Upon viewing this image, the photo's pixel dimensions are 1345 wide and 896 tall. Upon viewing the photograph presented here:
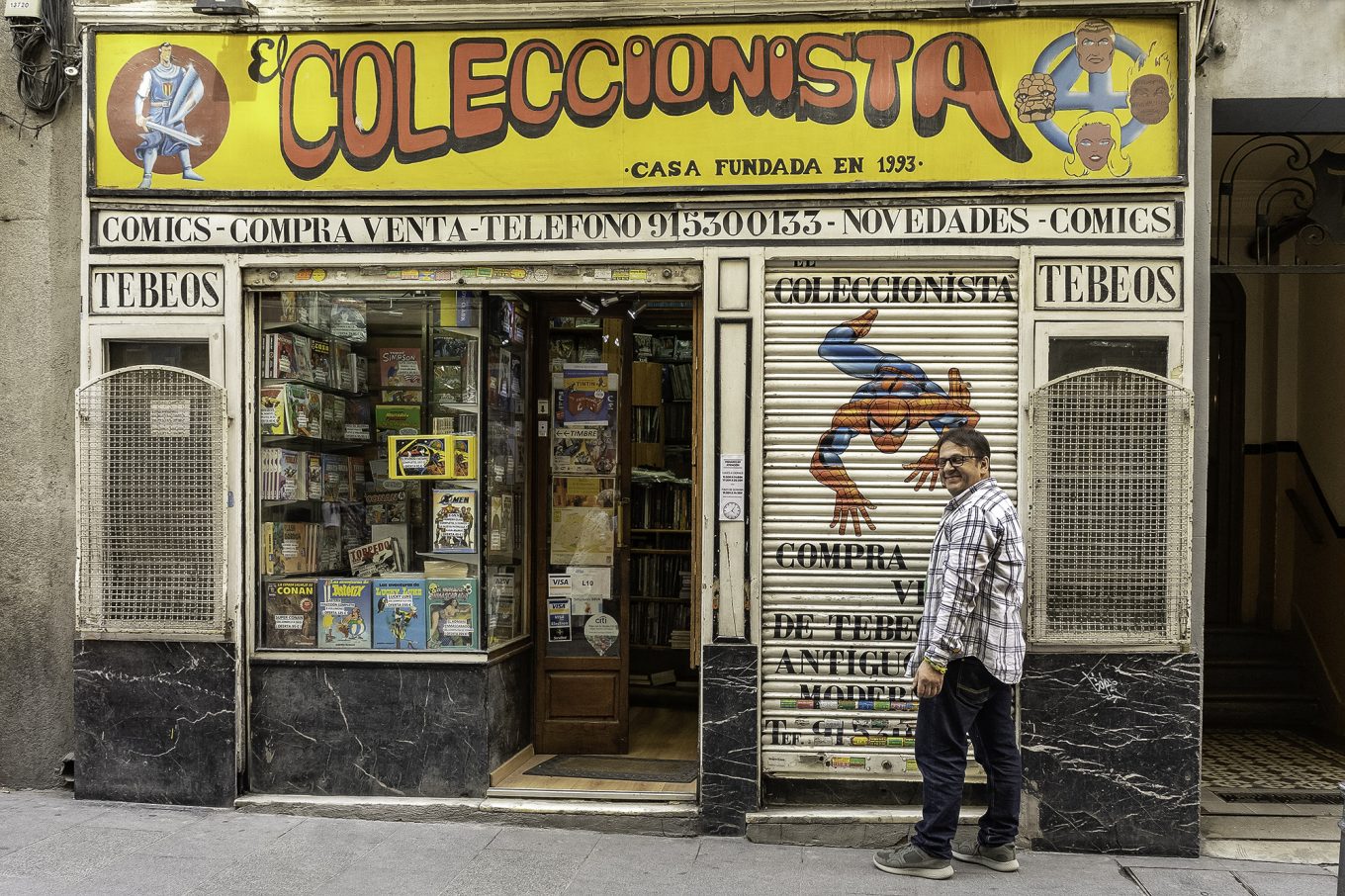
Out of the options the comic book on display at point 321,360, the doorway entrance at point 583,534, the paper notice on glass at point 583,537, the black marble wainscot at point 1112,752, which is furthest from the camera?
the paper notice on glass at point 583,537

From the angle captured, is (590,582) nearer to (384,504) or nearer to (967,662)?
(384,504)

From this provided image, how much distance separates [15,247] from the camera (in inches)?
240

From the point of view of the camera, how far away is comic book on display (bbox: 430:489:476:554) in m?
6.09

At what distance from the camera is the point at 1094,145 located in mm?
5449

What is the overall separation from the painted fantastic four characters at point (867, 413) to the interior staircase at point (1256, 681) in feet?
12.7

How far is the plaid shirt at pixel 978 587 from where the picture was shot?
468 cm

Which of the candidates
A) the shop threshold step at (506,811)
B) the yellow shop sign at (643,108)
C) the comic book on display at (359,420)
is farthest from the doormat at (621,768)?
the yellow shop sign at (643,108)

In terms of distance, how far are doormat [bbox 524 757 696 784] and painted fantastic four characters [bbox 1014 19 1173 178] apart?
13.2 feet

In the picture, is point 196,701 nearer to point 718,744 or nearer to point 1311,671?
point 718,744

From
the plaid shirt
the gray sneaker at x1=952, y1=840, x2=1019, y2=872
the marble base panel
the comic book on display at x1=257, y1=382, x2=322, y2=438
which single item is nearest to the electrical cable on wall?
the comic book on display at x1=257, y1=382, x2=322, y2=438

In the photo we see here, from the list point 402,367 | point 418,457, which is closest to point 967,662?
point 418,457

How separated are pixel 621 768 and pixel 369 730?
150cm

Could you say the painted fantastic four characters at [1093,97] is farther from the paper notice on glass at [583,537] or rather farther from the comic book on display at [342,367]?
the comic book on display at [342,367]

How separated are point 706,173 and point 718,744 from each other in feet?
10.0
